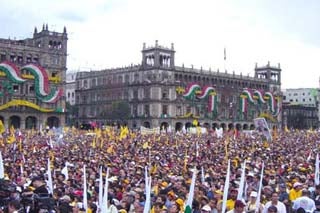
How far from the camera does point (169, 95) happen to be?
295ft

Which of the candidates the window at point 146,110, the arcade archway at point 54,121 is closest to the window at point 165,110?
the window at point 146,110

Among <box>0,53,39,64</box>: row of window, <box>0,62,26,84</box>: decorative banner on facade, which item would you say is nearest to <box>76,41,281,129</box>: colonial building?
<box>0,53,39,64</box>: row of window

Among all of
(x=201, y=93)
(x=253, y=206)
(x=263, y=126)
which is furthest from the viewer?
(x=201, y=93)

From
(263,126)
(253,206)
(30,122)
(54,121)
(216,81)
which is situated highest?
(216,81)

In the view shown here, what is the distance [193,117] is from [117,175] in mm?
75717

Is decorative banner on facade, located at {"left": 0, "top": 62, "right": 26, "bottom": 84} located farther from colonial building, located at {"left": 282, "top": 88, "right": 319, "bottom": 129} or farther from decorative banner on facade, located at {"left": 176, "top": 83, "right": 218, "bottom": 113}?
colonial building, located at {"left": 282, "top": 88, "right": 319, "bottom": 129}

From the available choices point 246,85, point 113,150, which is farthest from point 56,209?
point 246,85

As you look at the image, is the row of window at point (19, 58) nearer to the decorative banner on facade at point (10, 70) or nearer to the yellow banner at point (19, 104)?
the yellow banner at point (19, 104)

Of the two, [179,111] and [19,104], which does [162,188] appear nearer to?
[19,104]

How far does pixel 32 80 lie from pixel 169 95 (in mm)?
22307

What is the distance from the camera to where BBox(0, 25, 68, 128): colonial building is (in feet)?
246

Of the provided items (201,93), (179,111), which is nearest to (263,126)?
(201,93)

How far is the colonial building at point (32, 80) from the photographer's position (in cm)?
7512

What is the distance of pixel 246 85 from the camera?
106500 millimetres
